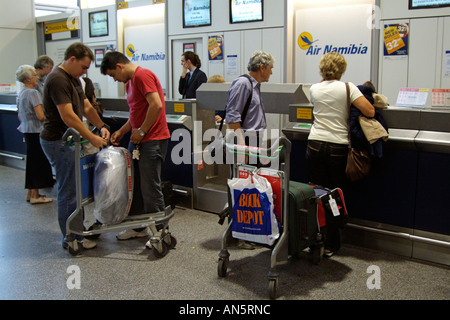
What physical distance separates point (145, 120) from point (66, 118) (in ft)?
1.82

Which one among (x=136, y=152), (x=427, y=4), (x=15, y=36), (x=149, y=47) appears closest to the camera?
(x=136, y=152)

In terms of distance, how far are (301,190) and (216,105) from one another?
5.19 feet

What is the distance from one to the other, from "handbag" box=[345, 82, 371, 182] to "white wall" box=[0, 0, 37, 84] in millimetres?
8165

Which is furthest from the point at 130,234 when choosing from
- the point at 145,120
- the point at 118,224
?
the point at 145,120

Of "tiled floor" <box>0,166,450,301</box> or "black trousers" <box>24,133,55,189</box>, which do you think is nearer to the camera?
"tiled floor" <box>0,166,450,301</box>

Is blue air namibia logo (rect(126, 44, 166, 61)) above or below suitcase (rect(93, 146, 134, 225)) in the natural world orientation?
above

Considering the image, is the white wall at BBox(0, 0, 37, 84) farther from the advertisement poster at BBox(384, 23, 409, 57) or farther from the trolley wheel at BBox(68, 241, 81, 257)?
the advertisement poster at BBox(384, 23, 409, 57)

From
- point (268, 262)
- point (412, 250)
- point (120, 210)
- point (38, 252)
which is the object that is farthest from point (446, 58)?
point (38, 252)

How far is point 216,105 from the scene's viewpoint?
165 inches

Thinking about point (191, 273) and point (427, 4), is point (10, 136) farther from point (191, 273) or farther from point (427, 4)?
point (427, 4)

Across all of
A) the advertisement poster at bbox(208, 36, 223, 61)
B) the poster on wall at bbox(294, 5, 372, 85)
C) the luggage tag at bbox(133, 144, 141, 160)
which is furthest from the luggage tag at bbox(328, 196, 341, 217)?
the advertisement poster at bbox(208, 36, 223, 61)

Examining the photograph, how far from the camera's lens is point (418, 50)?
15.5ft

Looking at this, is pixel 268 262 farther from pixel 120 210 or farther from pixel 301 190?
pixel 120 210

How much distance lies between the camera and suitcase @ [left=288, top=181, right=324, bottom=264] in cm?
282
